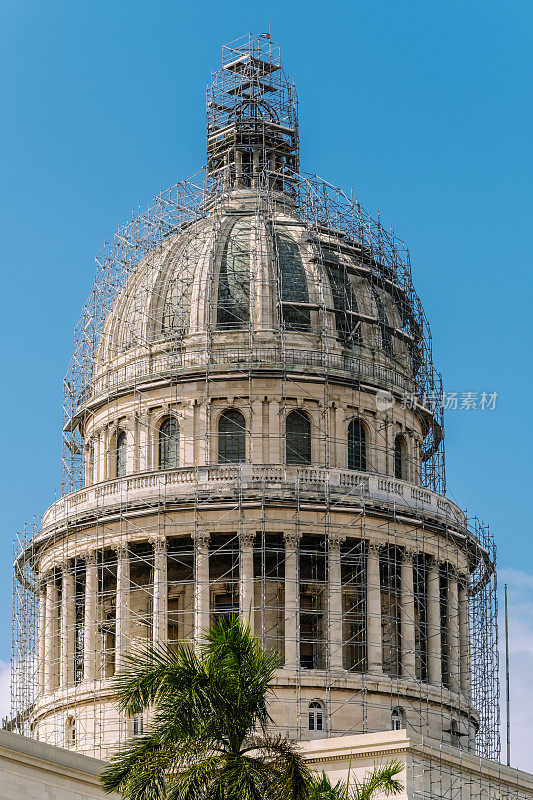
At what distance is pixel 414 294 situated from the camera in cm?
9244

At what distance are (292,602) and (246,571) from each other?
7.63 ft

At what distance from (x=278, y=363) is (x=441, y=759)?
23.4 m

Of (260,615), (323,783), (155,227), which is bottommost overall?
(323,783)

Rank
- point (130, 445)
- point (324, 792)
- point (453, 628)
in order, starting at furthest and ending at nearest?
1. point (130, 445)
2. point (453, 628)
3. point (324, 792)

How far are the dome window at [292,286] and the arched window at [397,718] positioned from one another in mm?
18383

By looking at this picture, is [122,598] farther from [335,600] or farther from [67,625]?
[335,600]

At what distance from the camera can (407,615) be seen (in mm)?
81562

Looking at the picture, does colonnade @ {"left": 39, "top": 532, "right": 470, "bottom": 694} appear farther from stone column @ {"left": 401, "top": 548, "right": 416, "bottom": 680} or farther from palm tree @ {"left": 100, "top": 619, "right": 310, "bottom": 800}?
palm tree @ {"left": 100, "top": 619, "right": 310, "bottom": 800}

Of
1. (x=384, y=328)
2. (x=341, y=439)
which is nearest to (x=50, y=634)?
(x=341, y=439)

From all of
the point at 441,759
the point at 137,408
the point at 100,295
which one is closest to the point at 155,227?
the point at 100,295

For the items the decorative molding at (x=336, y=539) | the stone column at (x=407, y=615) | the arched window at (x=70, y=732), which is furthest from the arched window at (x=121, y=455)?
the stone column at (x=407, y=615)

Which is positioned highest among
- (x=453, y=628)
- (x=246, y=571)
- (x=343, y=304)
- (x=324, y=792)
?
(x=343, y=304)

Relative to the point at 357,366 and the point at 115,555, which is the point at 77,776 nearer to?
the point at 115,555

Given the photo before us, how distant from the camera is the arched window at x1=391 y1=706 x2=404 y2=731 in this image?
7800 cm
